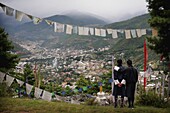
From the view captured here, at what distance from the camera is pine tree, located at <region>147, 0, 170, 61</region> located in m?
10.7

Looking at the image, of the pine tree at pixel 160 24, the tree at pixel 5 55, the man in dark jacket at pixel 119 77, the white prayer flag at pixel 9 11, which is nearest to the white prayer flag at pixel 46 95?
the white prayer flag at pixel 9 11

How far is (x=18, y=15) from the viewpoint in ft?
40.1

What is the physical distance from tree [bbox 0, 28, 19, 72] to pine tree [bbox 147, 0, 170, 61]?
14.9 m

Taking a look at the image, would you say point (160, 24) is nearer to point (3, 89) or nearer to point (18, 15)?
point (18, 15)

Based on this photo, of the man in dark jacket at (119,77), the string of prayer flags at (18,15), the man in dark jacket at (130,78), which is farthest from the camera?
the string of prayer flags at (18,15)

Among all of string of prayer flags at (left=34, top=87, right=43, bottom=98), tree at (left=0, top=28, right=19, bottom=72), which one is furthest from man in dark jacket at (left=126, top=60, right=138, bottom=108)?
tree at (left=0, top=28, right=19, bottom=72)

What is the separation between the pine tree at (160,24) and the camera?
10.7 meters

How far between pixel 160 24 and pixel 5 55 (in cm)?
1795

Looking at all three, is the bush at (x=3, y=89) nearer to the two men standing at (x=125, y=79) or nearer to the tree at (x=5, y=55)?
the two men standing at (x=125, y=79)

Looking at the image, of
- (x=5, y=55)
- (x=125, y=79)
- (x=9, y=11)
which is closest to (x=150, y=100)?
(x=125, y=79)

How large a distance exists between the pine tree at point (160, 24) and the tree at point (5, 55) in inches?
585

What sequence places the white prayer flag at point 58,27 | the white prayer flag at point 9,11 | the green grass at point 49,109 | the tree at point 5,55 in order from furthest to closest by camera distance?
the tree at point 5,55
the white prayer flag at point 58,27
the white prayer flag at point 9,11
the green grass at point 49,109

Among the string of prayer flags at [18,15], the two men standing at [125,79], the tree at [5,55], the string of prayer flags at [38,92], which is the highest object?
the string of prayer flags at [18,15]

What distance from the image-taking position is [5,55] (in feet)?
85.4
